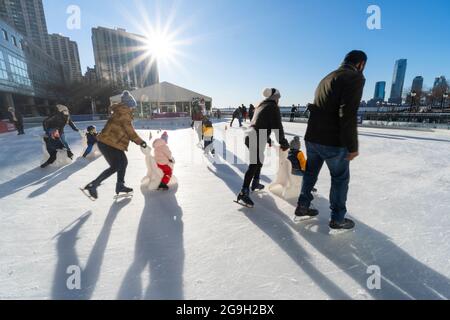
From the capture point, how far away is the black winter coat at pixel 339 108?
1726 mm

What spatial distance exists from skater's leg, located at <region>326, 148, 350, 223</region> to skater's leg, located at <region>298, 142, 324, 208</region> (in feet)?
0.49

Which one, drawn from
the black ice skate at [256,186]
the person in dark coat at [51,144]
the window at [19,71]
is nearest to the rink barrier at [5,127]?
the person in dark coat at [51,144]

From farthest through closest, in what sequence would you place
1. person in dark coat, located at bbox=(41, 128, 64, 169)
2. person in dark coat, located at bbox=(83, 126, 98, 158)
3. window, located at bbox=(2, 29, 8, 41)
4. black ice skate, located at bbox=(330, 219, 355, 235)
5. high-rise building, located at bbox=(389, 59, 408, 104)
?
high-rise building, located at bbox=(389, 59, 408, 104)
window, located at bbox=(2, 29, 8, 41)
person in dark coat, located at bbox=(83, 126, 98, 158)
person in dark coat, located at bbox=(41, 128, 64, 169)
black ice skate, located at bbox=(330, 219, 355, 235)

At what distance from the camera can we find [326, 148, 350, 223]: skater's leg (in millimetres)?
1921

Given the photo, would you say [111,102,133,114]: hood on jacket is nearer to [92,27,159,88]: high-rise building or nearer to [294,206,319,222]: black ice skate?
[294,206,319,222]: black ice skate

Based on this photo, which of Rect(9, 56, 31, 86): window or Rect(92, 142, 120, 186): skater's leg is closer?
Rect(92, 142, 120, 186): skater's leg

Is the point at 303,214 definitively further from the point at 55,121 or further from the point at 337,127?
the point at 55,121

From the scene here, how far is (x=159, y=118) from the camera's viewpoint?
24.6 metres

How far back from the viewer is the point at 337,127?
1.88m

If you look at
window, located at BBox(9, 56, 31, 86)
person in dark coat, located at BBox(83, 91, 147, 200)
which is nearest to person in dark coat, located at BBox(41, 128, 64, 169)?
person in dark coat, located at BBox(83, 91, 147, 200)
